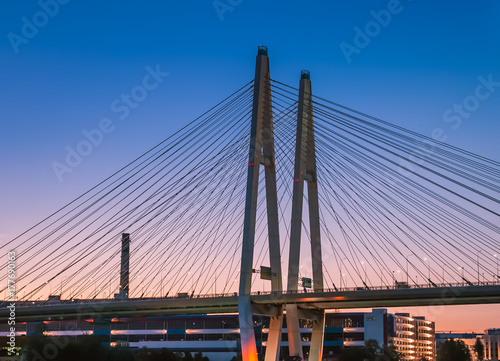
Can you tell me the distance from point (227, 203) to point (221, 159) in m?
3.06

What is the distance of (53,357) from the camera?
2267 inches

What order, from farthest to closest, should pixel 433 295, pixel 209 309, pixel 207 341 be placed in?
pixel 207 341
pixel 209 309
pixel 433 295

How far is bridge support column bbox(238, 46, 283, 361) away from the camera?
160 ft

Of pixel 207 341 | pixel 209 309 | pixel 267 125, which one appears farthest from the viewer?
pixel 207 341

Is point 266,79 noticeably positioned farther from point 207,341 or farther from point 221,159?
point 207,341

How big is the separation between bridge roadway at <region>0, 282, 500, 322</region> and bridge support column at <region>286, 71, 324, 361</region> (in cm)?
131

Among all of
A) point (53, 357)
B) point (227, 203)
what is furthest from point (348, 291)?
point (53, 357)

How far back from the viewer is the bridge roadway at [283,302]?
46844mm

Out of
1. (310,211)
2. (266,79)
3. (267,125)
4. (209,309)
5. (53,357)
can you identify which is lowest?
(53,357)

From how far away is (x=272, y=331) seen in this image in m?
53.1

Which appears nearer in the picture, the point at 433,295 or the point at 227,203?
the point at 433,295

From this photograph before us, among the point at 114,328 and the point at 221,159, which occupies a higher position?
the point at 221,159

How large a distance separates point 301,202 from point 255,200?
3407 mm

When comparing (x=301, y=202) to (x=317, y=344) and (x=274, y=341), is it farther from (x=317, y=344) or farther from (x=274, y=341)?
(x=317, y=344)
